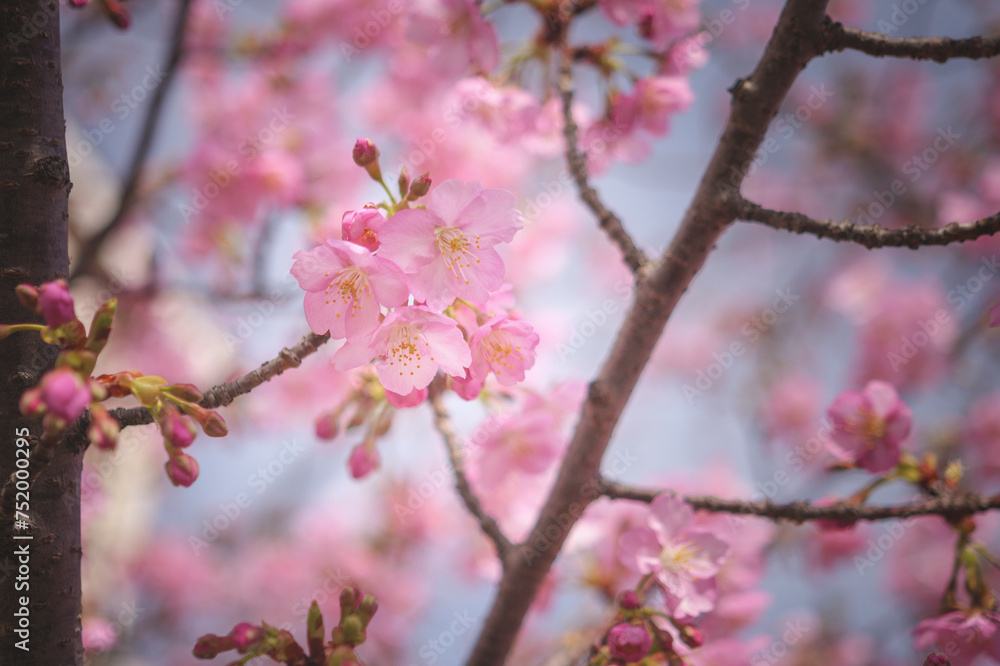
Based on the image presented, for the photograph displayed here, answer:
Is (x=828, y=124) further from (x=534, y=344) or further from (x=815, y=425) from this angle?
(x=534, y=344)

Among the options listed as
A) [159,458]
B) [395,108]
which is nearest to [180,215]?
[395,108]

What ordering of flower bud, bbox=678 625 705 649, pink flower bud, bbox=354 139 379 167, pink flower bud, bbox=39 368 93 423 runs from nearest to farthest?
pink flower bud, bbox=39 368 93 423 → pink flower bud, bbox=354 139 379 167 → flower bud, bbox=678 625 705 649

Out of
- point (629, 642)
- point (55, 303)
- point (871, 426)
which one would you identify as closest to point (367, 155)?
point (55, 303)

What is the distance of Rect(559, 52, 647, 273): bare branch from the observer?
0.81 metres

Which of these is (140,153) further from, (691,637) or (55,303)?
(691,637)

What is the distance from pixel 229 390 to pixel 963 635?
1143 millimetres

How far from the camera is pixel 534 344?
67 cm

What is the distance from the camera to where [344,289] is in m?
0.58

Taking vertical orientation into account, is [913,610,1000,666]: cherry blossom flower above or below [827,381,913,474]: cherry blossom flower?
below

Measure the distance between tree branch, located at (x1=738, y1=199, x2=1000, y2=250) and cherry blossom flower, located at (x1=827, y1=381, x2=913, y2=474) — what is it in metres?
0.40

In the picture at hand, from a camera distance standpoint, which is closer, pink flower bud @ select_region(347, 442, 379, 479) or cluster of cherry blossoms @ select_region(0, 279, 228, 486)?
cluster of cherry blossoms @ select_region(0, 279, 228, 486)

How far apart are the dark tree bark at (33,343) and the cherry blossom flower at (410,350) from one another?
360mm

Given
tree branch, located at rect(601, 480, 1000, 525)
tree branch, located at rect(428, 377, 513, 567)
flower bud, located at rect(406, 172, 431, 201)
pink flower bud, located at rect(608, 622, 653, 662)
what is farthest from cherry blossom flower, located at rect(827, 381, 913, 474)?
flower bud, located at rect(406, 172, 431, 201)

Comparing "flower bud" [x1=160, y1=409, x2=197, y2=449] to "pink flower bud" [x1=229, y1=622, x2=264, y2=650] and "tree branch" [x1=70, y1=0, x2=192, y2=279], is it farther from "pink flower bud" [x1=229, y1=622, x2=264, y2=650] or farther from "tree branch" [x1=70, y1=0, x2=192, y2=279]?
"tree branch" [x1=70, y1=0, x2=192, y2=279]
